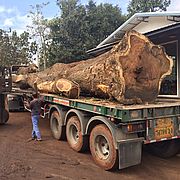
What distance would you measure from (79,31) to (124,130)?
20.0m

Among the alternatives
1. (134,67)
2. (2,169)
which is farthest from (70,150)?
(134,67)

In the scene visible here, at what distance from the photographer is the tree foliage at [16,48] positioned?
3615cm

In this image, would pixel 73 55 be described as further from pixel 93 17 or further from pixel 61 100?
pixel 61 100

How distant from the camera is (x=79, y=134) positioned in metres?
7.36

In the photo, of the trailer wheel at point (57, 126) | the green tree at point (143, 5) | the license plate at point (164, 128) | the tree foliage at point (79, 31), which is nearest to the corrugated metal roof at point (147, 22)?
the trailer wheel at point (57, 126)

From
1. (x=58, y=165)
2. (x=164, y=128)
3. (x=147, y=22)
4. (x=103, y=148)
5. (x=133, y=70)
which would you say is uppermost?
(x=147, y=22)

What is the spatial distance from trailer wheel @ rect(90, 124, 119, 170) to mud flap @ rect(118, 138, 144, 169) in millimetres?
155

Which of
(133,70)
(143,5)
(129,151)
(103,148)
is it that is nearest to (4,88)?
(103,148)

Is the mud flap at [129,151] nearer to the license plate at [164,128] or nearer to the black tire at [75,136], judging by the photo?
the license plate at [164,128]

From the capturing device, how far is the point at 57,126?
9.05 metres

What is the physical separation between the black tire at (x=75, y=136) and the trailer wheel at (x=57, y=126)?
0.44 meters

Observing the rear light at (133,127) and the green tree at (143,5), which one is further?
the green tree at (143,5)

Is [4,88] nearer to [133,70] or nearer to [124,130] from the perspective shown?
[133,70]

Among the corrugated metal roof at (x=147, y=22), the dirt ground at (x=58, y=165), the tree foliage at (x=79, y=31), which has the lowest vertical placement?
the dirt ground at (x=58, y=165)
